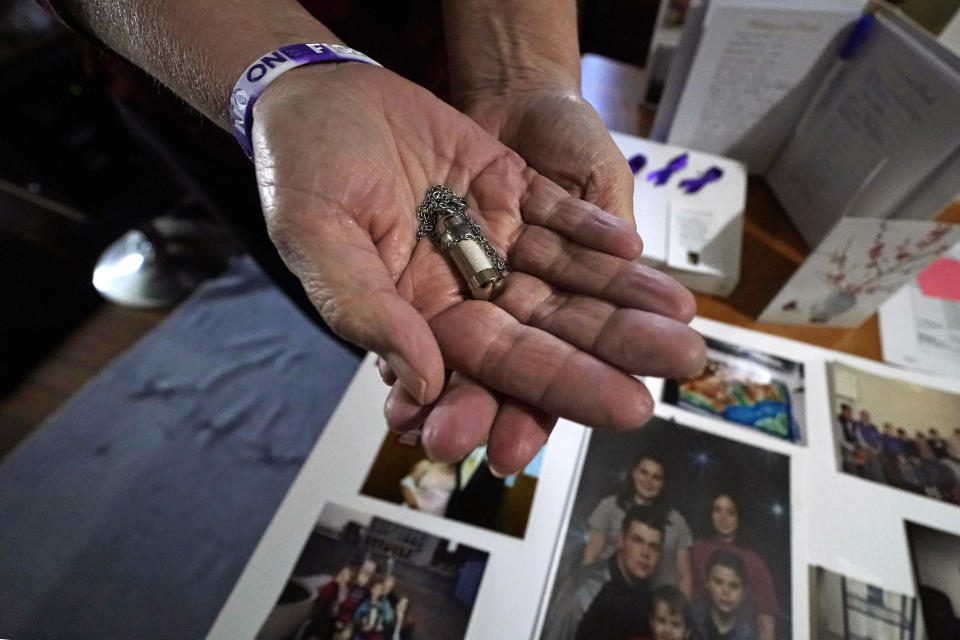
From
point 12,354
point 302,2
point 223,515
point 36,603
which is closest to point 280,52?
point 302,2

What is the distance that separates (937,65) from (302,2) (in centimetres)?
121

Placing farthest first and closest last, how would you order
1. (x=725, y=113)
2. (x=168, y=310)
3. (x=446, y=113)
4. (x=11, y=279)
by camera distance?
1. (x=168, y=310)
2. (x=11, y=279)
3. (x=725, y=113)
4. (x=446, y=113)

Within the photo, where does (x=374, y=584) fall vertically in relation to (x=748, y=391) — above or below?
below

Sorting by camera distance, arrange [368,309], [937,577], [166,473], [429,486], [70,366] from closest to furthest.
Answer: [368,309], [937,577], [429,486], [166,473], [70,366]

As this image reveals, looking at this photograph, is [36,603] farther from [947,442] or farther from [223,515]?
[947,442]

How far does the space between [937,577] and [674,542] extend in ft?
1.43

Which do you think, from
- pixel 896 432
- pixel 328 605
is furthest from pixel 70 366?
pixel 896 432

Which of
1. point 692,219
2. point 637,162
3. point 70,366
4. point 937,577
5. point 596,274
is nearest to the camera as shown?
point 596,274

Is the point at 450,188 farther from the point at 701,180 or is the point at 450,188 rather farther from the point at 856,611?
the point at 856,611

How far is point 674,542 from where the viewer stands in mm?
901

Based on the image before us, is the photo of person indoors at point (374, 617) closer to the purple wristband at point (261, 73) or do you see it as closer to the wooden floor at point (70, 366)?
the purple wristband at point (261, 73)

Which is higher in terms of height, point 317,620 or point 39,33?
point 39,33

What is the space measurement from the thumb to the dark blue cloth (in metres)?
1.27

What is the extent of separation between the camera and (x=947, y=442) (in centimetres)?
102
